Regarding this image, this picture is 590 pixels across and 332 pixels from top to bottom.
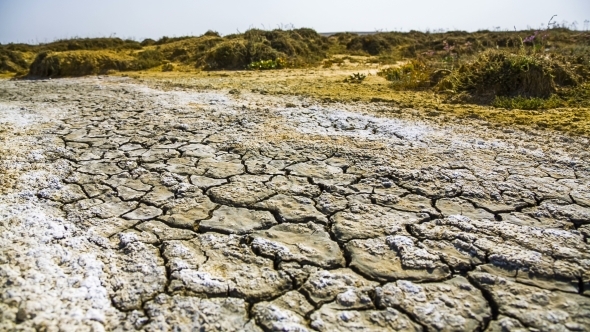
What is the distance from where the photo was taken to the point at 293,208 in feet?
8.92

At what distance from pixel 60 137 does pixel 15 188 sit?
1415 millimetres

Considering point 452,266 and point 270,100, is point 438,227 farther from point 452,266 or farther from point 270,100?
point 270,100

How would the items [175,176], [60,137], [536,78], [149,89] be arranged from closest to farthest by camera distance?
[175,176] → [60,137] → [536,78] → [149,89]

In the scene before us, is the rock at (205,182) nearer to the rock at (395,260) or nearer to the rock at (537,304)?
the rock at (395,260)

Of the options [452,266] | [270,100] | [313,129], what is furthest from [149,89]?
[452,266]

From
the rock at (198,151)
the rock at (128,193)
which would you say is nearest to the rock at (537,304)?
the rock at (128,193)

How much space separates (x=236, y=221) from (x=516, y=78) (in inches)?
195

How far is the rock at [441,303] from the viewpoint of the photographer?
5.58ft

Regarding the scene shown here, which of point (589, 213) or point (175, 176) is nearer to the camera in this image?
point (589, 213)

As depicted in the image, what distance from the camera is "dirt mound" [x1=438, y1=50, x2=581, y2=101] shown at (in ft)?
19.1

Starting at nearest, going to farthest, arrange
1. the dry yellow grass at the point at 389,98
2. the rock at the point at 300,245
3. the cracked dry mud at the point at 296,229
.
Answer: the cracked dry mud at the point at 296,229 < the rock at the point at 300,245 < the dry yellow grass at the point at 389,98

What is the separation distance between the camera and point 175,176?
328 centimetres

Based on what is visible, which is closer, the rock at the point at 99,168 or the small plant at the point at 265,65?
the rock at the point at 99,168

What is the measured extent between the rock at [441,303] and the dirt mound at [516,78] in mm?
4545
